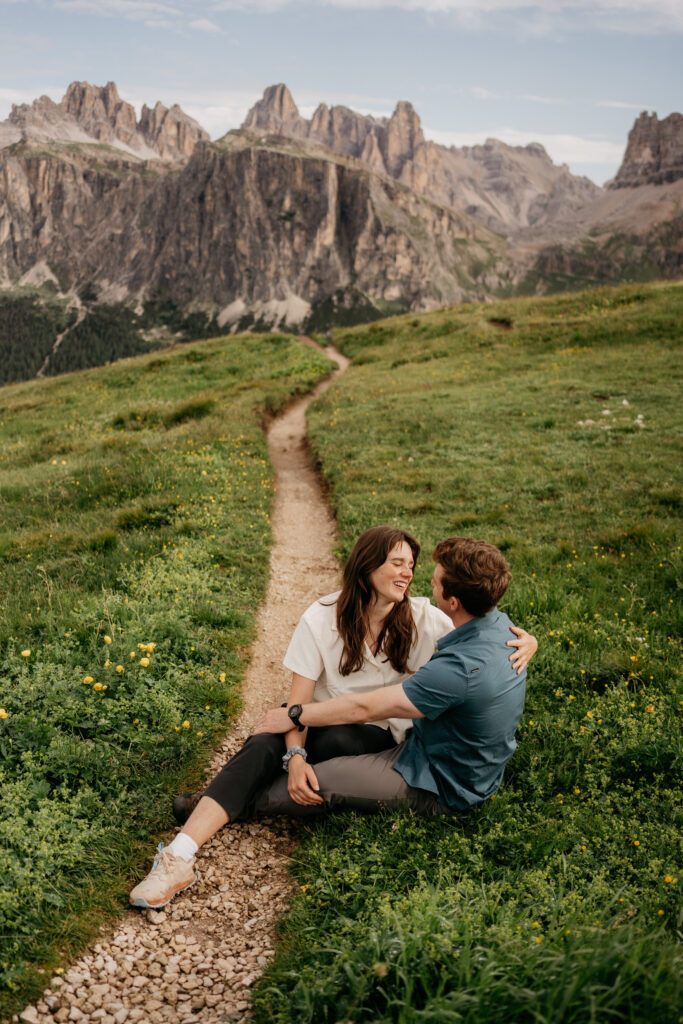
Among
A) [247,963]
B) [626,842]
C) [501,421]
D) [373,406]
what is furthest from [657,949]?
[373,406]

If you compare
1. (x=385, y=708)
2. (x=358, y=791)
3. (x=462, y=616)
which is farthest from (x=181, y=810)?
(x=462, y=616)

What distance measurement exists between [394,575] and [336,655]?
1.01 metres

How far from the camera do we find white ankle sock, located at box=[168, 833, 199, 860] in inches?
197

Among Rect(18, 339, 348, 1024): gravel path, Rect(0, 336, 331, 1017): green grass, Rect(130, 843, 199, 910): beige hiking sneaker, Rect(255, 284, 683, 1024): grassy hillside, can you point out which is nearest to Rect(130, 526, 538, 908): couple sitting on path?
Rect(130, 843, 199, 910): beige hiking sneaker

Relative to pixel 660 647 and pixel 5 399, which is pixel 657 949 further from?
pixel 5 399

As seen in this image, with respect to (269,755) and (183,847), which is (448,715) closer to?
(269,755)

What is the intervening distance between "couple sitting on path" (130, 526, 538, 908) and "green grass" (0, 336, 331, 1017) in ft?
2.02

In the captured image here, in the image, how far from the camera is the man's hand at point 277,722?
553 centimetres

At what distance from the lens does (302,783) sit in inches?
206

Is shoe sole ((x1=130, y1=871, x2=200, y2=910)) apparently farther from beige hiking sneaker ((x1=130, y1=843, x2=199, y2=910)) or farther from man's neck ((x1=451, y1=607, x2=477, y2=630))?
man's neck ((x1=451, y1=607, x2=477, y2=630))

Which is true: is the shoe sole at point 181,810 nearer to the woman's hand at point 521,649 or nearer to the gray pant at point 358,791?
the gray pant at point 358,791

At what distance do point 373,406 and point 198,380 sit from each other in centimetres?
1289

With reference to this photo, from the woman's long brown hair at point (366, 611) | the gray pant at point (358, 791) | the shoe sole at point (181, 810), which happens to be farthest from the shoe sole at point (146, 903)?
the woman's long brown hair at point (366, 611)

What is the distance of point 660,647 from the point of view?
746 centimetres
